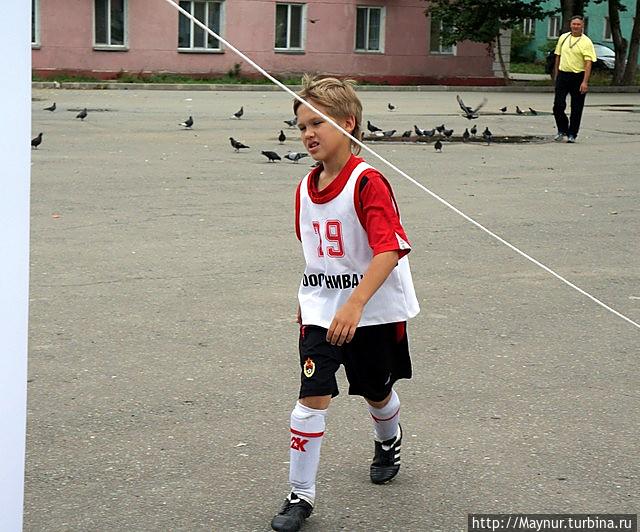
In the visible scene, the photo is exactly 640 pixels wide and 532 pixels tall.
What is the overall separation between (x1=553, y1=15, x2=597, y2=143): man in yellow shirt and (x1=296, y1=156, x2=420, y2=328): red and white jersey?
14.2 metres

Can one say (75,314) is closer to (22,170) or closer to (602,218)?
(22,170)

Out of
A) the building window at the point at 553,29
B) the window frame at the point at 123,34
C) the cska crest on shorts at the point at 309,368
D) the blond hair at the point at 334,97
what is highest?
the building window at the point at 553,29

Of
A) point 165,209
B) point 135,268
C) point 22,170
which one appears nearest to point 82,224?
point 165,209

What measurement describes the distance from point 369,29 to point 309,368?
124 ft

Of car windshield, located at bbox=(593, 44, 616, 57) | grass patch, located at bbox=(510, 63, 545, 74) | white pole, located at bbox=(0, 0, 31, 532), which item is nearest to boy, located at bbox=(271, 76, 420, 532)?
white pole, located at bbox=(0, 0, 31, 532)

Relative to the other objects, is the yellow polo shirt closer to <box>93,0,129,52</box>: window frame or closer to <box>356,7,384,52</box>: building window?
<box>93,0,129,52</box>: window frame

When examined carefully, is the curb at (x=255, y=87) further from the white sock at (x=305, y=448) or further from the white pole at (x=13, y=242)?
the white pole at (x=13, y=242)

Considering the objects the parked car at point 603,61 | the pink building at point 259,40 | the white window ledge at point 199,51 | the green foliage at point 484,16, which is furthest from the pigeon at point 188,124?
the parked car at point 603,61

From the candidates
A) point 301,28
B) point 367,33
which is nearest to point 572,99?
point 301,28

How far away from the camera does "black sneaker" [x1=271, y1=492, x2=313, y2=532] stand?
3.85 metres

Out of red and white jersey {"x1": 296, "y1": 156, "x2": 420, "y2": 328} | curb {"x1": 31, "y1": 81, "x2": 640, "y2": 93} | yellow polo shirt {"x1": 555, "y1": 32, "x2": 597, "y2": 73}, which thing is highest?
yellow polo shirt {"x1": 555, "y1": 32, "x2": 597, "y2": 73}

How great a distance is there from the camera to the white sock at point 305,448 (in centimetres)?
390

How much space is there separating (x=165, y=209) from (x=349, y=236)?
6884mm

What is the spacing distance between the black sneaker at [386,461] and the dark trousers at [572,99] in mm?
14140
